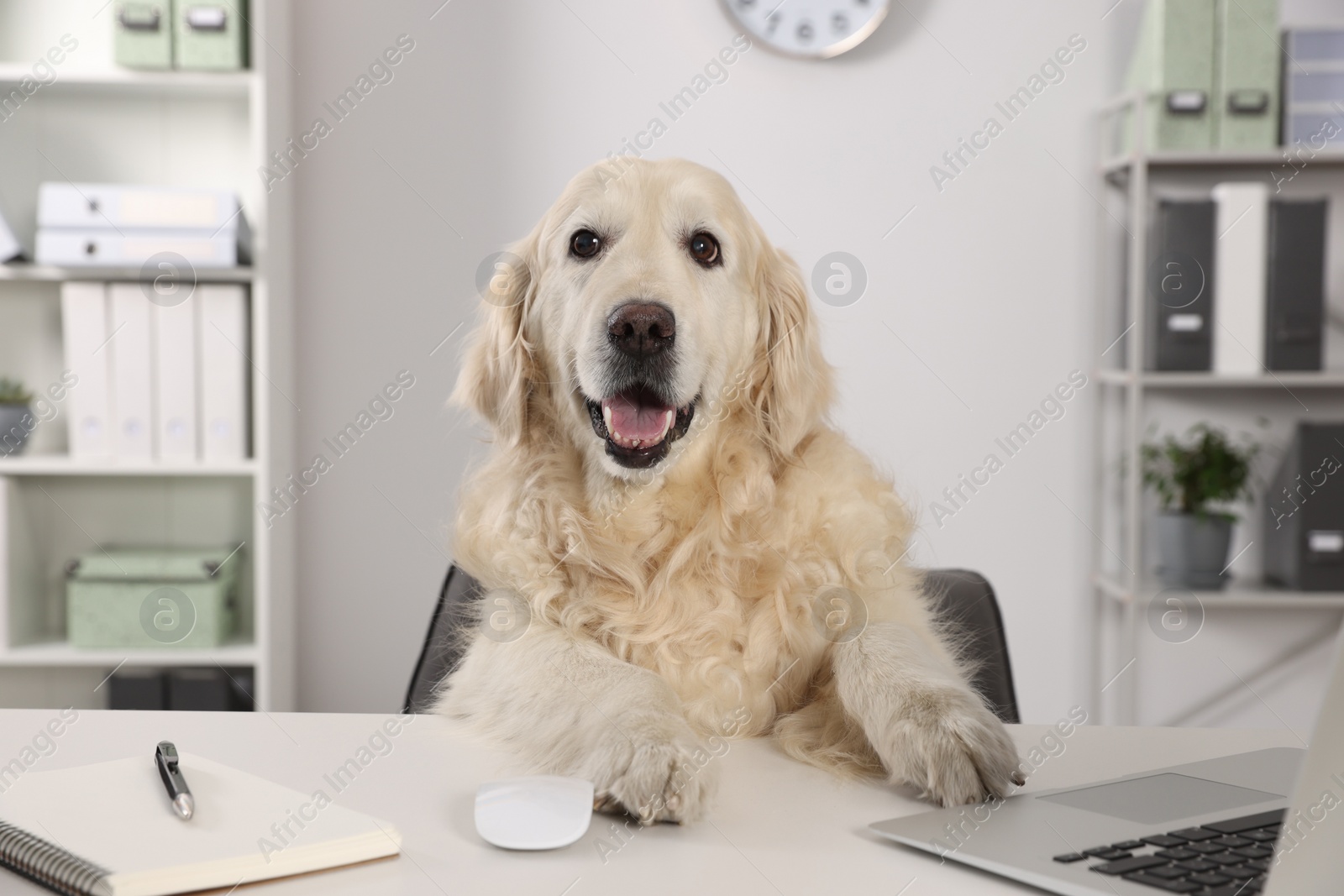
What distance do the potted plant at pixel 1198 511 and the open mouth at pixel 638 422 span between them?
1.95 m

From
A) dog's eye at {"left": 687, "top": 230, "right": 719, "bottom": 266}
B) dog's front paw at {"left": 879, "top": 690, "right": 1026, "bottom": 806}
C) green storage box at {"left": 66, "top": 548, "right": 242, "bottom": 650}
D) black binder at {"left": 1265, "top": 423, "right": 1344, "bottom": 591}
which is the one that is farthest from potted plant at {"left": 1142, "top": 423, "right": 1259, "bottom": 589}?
green storage box at {"left": 66, "top": 548, "right": 242, "bottom": 650}

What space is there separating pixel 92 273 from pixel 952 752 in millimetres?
2560

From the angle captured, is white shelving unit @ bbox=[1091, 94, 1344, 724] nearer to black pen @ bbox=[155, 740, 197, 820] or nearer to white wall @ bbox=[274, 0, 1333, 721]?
white wall @ bbox=[274, 0, 1333, 721]

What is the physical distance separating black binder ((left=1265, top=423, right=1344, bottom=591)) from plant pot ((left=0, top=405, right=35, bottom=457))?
331cm

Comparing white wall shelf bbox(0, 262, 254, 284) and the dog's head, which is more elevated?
white wall shelf bbox(0, 262, 254, 284)

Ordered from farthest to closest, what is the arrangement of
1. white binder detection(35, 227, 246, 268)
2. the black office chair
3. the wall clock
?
the wall clock, white binder detection(35, 227, 246, 268), the black office chair

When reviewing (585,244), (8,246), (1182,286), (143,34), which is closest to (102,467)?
(8,246)

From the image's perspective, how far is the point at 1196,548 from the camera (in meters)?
2.77

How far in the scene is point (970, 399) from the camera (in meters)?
3.03

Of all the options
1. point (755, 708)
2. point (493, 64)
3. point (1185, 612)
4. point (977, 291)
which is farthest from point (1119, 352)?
point (755, 708)

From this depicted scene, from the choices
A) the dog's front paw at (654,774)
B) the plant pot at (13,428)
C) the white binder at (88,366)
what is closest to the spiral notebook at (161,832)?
the dog's front paw at (654,774)

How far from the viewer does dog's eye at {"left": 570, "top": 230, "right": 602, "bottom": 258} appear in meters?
1.40

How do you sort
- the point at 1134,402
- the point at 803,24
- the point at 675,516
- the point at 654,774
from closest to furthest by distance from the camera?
the point at 654,774 → the point at 675,516 → the point at 1134,402 → the point at 803,24

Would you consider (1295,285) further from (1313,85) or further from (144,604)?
(144,604)
